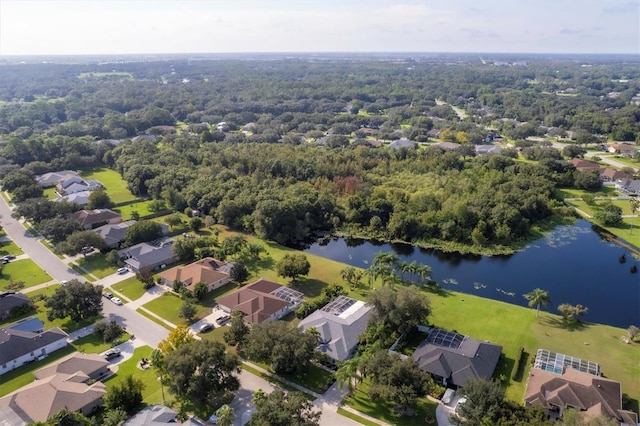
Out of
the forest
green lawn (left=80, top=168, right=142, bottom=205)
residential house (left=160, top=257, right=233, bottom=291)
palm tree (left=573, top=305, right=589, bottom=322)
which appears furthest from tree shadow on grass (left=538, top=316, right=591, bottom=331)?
green lawn (left=80, top=168, right=142, bottom=205)

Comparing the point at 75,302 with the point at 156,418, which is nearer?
the point at 156,418

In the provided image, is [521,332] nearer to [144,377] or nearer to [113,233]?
[144,377]

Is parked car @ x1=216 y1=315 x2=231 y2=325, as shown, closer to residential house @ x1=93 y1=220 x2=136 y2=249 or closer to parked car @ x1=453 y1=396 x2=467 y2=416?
parked car @ x1=453 y1=396 x2=467 y2=416

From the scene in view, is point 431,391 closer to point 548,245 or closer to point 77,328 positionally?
point 77,328

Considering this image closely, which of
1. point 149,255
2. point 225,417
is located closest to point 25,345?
point 149,255

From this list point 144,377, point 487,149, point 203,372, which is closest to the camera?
point 203,372

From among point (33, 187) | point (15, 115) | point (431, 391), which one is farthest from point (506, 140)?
point (15, 115)

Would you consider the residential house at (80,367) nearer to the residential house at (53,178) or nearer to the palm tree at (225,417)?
the palm tree at (225,417)
